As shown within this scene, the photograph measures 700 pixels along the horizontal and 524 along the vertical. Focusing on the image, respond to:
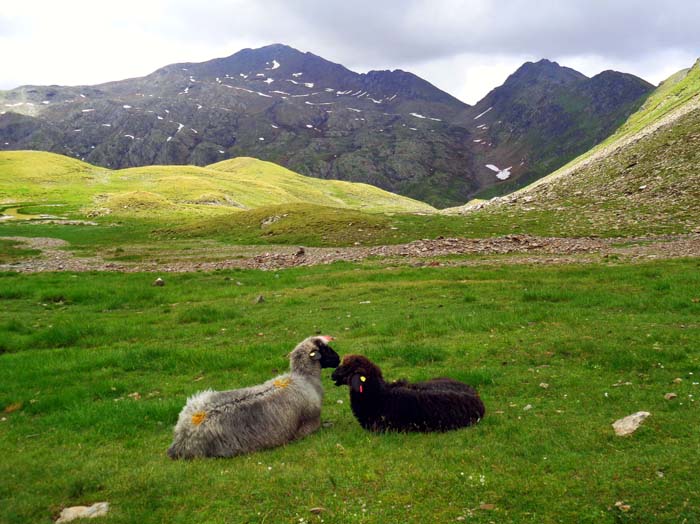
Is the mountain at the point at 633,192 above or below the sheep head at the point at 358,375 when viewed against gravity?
above

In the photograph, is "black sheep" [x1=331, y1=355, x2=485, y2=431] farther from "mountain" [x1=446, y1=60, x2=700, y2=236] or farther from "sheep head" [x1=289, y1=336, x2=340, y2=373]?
"mountain" [x1=446, y1=60, x2=700, y2=236]

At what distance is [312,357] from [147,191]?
392 feet

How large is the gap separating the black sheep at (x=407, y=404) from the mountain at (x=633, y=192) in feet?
119

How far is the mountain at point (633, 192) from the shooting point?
42125 millimetres

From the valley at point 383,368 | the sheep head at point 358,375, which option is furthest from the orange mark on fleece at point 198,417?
the sheep head at point 358,375

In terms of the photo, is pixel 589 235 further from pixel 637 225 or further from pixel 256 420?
pixel 256 420

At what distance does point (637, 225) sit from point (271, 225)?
3996 centimetres

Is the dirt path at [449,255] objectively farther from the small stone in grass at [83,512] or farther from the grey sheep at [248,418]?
the small stone in grass at [83,512]

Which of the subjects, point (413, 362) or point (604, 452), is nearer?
point (604, 452)

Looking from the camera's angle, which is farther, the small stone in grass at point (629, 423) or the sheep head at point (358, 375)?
the sheep head at point (358, 375)

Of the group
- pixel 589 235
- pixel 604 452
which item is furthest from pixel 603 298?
pixel 589 235

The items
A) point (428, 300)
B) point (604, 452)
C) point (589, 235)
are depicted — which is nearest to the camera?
point (604, 452)

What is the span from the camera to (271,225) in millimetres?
59312

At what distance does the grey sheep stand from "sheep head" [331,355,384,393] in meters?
0.71
